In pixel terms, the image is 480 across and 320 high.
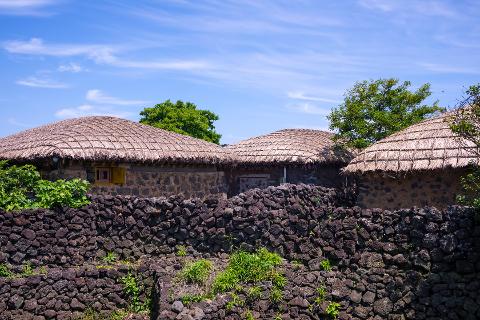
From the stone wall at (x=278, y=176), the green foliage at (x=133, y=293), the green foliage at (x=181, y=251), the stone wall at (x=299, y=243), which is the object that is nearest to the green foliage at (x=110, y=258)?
the stone wall at (x=299, y=243)

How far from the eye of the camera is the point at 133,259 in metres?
11.7

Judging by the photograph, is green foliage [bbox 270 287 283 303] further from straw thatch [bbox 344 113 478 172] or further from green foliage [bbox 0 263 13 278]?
straw thatch [bbox 344 113 478 172]

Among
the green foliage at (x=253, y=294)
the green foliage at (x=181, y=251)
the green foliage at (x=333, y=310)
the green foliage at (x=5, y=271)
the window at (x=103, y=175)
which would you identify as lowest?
the green foliage at (x=333, y=310)

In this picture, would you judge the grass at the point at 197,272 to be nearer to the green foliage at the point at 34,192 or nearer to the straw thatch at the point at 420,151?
the green foliage at the point at 34,192

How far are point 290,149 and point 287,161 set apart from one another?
57 centimetres

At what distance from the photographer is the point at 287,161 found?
18.5 meters

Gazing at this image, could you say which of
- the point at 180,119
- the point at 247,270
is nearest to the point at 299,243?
the point at 247,270

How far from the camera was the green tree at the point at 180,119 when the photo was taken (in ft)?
90.3

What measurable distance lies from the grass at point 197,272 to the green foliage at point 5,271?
124 inches

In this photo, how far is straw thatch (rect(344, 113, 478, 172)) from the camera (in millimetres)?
13414

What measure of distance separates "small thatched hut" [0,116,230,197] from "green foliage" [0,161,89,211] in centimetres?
194

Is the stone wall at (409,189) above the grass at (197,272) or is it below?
above

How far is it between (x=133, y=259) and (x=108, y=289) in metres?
0.88

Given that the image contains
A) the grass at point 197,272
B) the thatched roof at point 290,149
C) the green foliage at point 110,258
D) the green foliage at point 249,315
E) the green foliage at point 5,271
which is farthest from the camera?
the thatched roof at point 290,149
